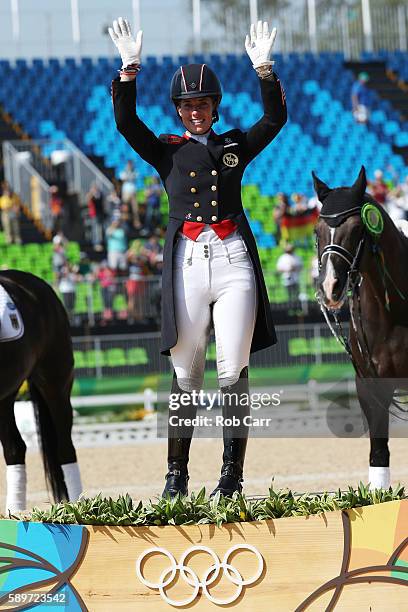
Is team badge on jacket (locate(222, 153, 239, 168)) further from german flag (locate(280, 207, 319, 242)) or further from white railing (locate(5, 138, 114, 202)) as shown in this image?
white railing (locate(5, 138, 114, 202))

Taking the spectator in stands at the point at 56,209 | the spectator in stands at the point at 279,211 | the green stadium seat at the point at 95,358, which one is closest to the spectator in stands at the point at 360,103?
the spectator in stands at the point at 279,211

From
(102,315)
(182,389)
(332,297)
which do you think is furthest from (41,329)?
(102,315)

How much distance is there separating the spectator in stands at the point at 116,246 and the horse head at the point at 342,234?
11607 mm

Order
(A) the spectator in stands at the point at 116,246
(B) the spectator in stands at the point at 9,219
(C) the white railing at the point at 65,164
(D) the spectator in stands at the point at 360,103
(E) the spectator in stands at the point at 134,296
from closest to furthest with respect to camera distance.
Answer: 1. (E) the spectator in stands at the point at 134,296
2. (A) the spectator in stands at the point at 116,246
3. (B) the spectator in stands at the point at 9,219
4. (C) the white railing at the point at 65,164
5. (D) the spectator in stands at the point at 360,103

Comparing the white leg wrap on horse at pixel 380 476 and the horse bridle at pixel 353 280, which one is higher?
the horse bridle at pixel 353 280

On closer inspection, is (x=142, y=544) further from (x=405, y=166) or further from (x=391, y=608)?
(x=405, y=166)

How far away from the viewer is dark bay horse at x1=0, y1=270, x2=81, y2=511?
7.32 metres

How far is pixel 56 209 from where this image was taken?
760 inches

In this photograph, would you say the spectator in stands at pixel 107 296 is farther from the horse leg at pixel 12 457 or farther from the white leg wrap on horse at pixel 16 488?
the white leg wrap on horse at pixel 16 488

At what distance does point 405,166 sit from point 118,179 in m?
6.38

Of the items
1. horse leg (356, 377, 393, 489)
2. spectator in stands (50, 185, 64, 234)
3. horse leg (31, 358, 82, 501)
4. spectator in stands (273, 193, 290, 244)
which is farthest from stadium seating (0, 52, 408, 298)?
horse leg (356, 377, 393, 489)

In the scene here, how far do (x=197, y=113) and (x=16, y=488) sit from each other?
3.31 metres

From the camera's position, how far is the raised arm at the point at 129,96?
15.3ft

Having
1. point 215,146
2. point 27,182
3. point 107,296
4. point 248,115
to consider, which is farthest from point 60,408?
point 248,115
